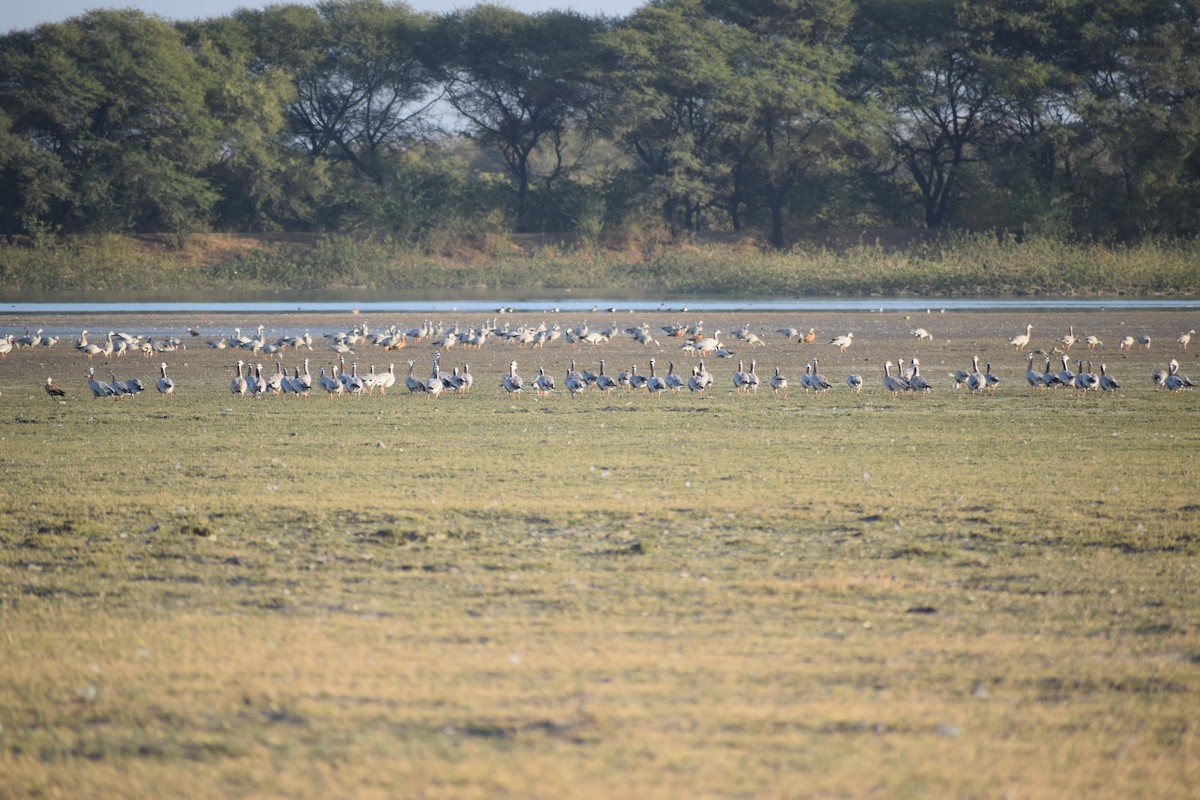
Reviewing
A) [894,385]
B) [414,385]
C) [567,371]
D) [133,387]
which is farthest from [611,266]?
[894,385]

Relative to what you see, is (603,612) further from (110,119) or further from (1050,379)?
(110,119)

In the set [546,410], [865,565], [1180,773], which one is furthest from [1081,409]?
[1180,773]

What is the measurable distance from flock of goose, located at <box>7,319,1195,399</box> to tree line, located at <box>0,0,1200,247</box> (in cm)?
3121

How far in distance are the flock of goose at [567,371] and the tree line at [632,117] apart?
31208mm

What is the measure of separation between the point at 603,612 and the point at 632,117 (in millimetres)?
60448

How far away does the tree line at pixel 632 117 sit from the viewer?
2483 inches

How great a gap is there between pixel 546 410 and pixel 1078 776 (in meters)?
16.2

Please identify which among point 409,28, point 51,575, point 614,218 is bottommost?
point 51,575

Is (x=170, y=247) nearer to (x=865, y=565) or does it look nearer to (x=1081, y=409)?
(x=1081, y=409)

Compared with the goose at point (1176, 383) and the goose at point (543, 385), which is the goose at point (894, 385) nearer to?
the goose at point (1176, 383)

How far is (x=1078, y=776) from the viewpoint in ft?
20.2

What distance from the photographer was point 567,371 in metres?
28.4

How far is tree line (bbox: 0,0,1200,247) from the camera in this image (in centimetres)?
6306

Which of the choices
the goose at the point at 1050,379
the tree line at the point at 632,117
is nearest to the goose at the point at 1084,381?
the goose at the point at 1050,379
